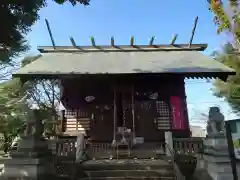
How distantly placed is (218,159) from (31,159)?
5090 mm

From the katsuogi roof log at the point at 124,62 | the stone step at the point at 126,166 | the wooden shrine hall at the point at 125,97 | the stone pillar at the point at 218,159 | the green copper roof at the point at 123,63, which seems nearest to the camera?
the stone pillar at the point at 218,159

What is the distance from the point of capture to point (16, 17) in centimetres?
698

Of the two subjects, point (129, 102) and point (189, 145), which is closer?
point (189, 145)

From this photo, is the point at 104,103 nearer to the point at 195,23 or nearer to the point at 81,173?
the point at 81,173

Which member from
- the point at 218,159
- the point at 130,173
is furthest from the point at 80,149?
the point at 218,159

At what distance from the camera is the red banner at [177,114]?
37.7ft

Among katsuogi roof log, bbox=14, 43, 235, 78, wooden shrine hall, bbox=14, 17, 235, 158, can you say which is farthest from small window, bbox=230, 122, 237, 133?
wooden shrine hall, bbox=14, 17, 235, 158

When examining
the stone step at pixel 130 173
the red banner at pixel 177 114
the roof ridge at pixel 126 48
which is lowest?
the stone step at pixel 130 173

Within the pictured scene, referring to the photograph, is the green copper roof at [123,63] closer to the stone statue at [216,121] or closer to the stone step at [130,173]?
the stone statue at [216,121]

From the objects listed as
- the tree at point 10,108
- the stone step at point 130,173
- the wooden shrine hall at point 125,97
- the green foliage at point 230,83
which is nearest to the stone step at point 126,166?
the stone step at point 130,173

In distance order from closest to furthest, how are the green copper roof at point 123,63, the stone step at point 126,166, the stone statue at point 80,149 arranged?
the stone step at point 126,166, the stone statue at point 80,149, the green copper roof at point 123,63

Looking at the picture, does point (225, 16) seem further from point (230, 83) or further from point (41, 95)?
point (41, 95)

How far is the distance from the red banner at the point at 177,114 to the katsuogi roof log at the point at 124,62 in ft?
6.44

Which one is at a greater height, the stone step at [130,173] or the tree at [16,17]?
the tree at [16,17]
